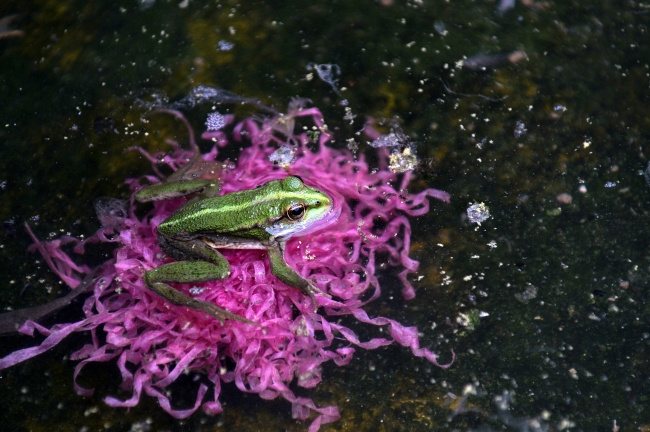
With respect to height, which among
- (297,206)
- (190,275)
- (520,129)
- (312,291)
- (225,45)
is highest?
(225,45)

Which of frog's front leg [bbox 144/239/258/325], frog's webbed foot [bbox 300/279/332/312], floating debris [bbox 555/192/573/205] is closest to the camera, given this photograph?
frog's front leg [bbox 144/239/258/325]

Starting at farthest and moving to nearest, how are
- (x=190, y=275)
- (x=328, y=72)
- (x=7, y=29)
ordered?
(x=7, y=29) < (x=328, y=72) < (x=190, y=275)

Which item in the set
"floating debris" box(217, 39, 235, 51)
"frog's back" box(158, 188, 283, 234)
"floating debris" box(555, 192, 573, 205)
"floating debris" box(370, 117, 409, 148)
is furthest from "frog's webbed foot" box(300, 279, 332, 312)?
"floating debris" box(217, 39, 235, 51)

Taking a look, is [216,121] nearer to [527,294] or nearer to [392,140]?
[392,140]

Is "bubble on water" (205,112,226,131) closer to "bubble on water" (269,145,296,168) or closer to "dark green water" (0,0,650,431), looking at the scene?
"dark green water" (0,0,650,431)

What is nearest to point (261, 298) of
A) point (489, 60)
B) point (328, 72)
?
point (328, 72)

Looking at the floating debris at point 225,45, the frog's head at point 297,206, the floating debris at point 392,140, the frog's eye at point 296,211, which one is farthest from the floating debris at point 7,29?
the floating debris at point 392,140
